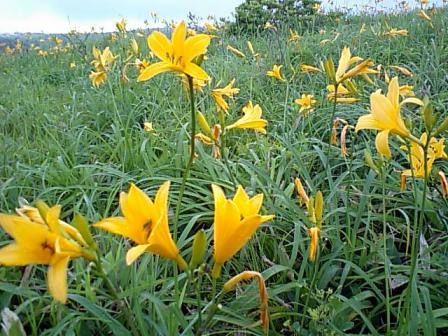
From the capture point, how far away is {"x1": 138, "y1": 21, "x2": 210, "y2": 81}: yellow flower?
0.90 meters

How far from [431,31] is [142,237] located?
4689 mm

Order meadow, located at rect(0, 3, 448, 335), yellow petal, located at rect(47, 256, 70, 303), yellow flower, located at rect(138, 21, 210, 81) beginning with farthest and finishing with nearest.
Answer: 1. yellow flower, located at rect(138, 21, 210, 81)
2. meadow, located at rect(0, 3, 448, 335)
3. yellow petal, located at rect(47, 256, 70, 303)

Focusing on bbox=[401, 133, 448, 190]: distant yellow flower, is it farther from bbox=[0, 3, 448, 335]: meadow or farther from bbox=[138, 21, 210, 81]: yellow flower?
bbox=[138, 21, 210, 81]: yellow flower

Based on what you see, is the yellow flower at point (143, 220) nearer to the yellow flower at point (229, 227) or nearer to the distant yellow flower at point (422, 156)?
the yellow flower at point (229, 227)

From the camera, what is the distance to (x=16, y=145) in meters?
2.39

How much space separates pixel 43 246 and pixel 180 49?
0.46 metres

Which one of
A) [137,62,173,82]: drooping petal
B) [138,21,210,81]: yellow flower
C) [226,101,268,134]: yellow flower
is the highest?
[138,21,210,81]: yellow flower

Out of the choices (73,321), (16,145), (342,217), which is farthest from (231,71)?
(73,321)

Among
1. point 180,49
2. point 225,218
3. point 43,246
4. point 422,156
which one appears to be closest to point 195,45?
point 180,49

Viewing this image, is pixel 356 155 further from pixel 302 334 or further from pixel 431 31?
pixel 431 31

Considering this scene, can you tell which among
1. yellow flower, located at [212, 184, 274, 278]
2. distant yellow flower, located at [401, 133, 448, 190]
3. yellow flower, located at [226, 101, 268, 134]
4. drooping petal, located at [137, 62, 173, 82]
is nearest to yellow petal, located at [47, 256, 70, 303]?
yellow flower, located at [212, 184, 274, 278]

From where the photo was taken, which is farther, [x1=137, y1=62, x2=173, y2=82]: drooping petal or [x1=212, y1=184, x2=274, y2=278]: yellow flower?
[x1=137, y1=62, x2=173, y2=82]: drooping petal

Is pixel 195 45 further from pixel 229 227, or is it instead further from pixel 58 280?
pixel 58 280

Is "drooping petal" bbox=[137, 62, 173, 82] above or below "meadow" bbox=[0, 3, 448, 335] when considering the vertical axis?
above
